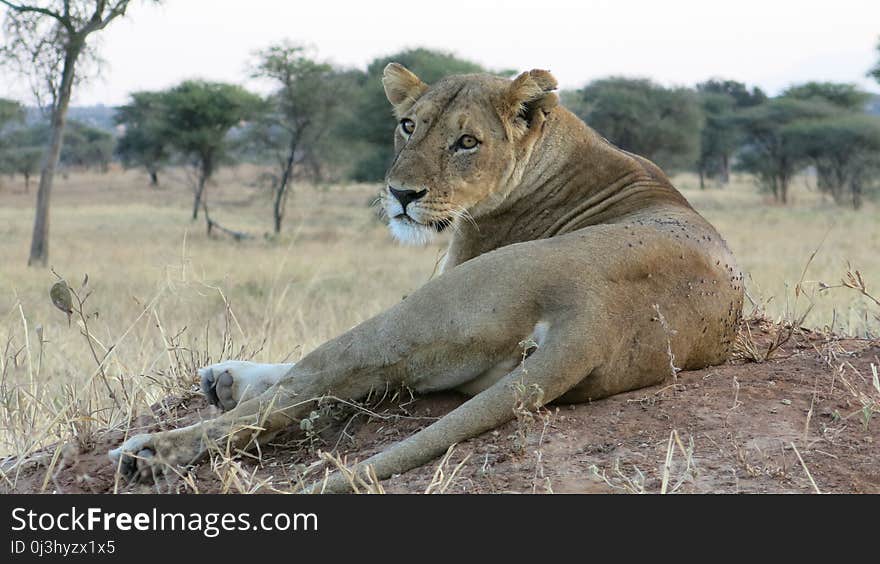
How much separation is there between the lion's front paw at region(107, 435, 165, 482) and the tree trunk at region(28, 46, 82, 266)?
1819cm

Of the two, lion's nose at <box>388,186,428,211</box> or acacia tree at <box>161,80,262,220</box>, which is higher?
acacia tree at <box>161,80,262,220</box>

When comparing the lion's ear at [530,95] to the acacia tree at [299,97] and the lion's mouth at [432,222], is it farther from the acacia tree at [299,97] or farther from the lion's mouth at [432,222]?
the acacia tree at [299,97]

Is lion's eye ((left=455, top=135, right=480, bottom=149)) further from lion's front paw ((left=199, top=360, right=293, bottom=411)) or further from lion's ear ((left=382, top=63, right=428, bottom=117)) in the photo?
lion's front paw ((left=199, top=360, right=293, bottom=411))

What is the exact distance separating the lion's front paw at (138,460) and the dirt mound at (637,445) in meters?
0.05

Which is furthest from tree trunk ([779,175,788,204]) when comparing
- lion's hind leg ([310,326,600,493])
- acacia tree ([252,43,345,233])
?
lion's hind leg ([310,326,600,493])

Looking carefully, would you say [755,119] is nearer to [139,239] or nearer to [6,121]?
[139,239]

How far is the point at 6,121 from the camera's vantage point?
42.9 meters

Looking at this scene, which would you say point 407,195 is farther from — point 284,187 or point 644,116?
point 644,116

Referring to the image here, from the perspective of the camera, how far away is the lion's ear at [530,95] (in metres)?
4.07

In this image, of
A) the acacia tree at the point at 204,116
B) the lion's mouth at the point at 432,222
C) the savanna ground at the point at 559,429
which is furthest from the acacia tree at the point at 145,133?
the lion's mouth at the point at 432,222

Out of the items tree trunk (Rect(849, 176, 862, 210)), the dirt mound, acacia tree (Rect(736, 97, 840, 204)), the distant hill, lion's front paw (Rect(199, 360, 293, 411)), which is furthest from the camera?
the distant hill

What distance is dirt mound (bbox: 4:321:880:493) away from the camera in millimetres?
2752

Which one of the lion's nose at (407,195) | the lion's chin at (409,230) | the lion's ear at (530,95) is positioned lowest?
the lion's chin at (409,230)

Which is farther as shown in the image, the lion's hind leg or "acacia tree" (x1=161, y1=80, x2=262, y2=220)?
"acacia tree" (x1=161, y1=80, x2=262, y2=220)
